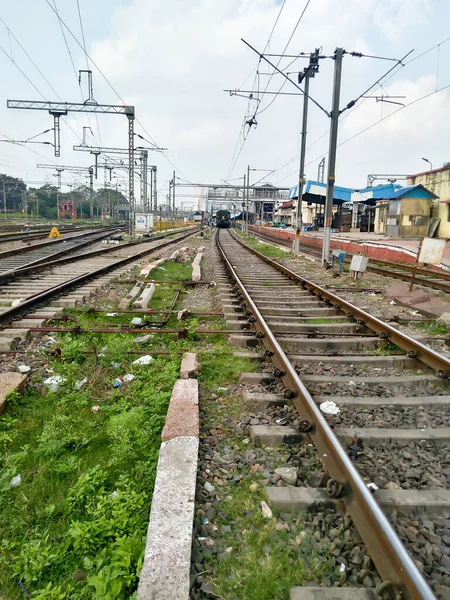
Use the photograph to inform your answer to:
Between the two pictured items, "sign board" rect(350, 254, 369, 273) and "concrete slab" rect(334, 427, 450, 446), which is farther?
"sign board" rect(350, 254, 369, 273)

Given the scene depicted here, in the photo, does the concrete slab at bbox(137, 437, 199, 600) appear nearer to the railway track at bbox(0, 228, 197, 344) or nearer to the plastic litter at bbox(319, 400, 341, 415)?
the plastic litter at bbox(319, 400, 341, 415)

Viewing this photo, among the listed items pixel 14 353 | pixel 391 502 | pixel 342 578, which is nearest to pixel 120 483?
pixel 342 578

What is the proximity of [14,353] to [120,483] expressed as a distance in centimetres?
325

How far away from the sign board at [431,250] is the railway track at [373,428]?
15.0 feet

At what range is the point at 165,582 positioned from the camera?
2.03m

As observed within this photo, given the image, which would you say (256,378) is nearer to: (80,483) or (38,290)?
(80,483)

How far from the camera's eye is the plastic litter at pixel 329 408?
3.76 m

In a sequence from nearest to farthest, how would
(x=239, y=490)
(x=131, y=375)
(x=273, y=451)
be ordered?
(x=239, y=490)
(x=273, y=451)
(x=131, y=375)

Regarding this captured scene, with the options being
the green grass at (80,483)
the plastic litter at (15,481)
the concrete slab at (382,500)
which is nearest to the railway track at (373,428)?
the concrete slab at (382,500)

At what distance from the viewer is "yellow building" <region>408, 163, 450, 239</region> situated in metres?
29.7

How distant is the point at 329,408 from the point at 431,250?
321 inches

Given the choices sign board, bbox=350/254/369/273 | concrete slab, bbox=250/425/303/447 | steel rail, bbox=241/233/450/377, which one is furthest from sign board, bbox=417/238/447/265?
concrete slab, bbox=250/425/303/447

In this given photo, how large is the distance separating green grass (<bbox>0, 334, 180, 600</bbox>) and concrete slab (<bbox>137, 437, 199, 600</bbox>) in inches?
5.0

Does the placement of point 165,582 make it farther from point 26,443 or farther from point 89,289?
point 89,289
